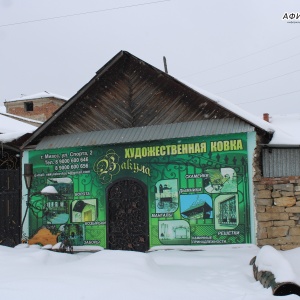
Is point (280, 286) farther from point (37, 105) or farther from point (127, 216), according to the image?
point (37, 105)

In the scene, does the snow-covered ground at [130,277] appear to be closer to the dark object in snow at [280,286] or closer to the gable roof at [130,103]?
the dark object in snow at [280,286]

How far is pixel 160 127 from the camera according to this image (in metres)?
11.7

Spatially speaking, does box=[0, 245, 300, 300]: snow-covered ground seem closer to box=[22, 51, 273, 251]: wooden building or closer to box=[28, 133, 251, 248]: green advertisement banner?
box=[28, 133, 251, 248]: green advertisement banner

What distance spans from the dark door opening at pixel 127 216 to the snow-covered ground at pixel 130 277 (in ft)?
5.99

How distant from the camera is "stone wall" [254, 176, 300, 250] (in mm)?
10414

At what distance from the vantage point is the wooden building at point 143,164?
1089cm

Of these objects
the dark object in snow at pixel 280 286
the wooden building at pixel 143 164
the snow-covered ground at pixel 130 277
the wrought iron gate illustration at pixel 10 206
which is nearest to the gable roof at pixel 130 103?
the wooden building at pixel 143 164

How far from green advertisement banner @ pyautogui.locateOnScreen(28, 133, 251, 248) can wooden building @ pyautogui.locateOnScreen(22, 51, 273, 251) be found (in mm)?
24

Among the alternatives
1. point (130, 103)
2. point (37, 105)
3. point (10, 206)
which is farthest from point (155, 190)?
point (37, 105)

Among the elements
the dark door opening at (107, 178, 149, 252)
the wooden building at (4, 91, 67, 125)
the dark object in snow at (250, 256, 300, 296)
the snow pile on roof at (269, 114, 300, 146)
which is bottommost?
the dark object in snow at (250, 256, 300, 296)

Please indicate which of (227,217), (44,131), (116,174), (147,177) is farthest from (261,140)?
(44,131)

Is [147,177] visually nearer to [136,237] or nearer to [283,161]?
[136,237]

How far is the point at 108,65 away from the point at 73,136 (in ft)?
7.13

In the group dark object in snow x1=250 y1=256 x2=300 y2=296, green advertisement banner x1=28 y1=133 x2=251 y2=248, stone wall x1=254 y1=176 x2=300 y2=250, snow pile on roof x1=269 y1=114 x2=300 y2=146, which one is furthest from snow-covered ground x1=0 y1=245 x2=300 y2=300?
snow pile on roof x1=269 y1=114 x2=300 y2=146
